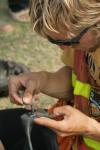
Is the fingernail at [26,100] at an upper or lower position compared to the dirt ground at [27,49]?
upper

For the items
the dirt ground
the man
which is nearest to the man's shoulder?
the man

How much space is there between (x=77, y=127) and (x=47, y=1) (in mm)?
482

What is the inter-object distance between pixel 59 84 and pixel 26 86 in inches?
6.3

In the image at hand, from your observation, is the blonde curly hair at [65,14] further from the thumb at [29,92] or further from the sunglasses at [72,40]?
the thumb at [29,92]

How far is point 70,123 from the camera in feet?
5.78

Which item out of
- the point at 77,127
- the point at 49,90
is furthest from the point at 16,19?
the point at 77,127

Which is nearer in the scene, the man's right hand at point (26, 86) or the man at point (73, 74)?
the man at point (73, 74)

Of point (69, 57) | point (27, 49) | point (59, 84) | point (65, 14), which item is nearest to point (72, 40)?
point (65, 14)

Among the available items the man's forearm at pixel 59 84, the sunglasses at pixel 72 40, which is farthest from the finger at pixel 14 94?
the sunglasses at pixel 72 40

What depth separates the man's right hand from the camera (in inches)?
80.4

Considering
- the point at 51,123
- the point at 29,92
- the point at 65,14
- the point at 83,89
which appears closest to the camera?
the point at 65,14

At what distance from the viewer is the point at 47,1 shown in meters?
1.59

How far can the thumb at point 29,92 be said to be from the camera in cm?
202

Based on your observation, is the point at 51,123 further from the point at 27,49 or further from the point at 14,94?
the point at 27,49
